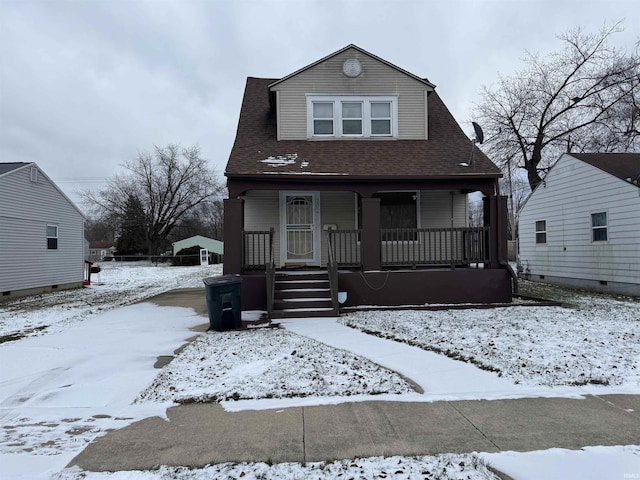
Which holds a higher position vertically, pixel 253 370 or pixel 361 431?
pixel 253 370

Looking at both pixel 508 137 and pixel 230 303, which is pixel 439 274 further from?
pixel 508 137

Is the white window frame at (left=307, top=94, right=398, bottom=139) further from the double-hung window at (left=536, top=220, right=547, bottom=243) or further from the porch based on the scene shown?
the double-hung window at (left=536, top=220, right=547, bottom=243)

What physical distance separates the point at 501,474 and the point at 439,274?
738cm

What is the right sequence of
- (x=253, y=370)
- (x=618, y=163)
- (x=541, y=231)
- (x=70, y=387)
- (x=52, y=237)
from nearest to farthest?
1. (x=70, y=387)
2. (x=253, y=370)
3. (x=618, y=163)
4. (x=52, y=237)
5. (x=541, y=231)

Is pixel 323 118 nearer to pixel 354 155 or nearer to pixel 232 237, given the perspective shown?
pixel 354 155

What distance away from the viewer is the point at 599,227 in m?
13.3

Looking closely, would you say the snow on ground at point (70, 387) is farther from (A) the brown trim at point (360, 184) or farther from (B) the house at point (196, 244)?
(B) the house at point (196, 244)

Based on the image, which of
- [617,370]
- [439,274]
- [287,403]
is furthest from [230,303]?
[617,370]

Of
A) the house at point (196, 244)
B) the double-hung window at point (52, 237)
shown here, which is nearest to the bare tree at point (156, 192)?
the house at point (196, 244)

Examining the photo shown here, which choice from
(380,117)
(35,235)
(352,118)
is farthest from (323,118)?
(35,235)

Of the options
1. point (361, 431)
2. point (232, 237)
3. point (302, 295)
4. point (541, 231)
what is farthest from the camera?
point (541, 231)

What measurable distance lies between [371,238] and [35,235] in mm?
12772

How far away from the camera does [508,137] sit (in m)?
24.4

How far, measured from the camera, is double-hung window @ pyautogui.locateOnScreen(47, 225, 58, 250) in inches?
624
